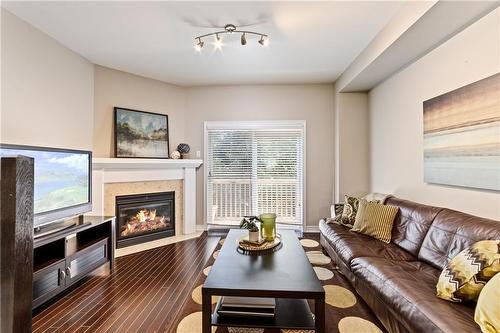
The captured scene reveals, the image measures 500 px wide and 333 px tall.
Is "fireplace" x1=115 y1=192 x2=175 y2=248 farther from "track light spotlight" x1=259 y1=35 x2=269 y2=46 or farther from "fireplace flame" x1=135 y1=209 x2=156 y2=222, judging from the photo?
"track light spotlight" x1=259 y1=35 x2=269 y2=46

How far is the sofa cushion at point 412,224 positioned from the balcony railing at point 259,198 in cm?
190

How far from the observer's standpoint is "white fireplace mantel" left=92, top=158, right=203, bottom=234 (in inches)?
134

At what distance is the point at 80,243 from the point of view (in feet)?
8.74

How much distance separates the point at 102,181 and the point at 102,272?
122 centimetres

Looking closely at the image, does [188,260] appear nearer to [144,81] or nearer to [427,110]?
[144,81]

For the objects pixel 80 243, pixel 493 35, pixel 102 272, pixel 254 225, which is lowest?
pixel 102 272

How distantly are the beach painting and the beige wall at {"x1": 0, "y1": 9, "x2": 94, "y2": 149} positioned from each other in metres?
4.02

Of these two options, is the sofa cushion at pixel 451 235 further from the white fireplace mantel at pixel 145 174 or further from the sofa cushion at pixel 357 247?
the white fireplace mantel at pixel 145 174

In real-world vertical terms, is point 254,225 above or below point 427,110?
below

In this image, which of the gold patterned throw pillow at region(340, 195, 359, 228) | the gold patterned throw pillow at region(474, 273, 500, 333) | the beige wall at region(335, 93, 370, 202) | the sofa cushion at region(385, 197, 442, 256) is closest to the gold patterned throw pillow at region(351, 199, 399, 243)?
the sofa cushion at region(385, 197, 442, 256)

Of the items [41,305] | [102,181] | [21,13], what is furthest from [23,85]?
[41,305]

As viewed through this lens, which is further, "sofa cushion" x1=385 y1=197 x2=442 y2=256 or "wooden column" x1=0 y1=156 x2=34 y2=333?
"sofa cushion" x1=385 y1=197 x2=442 y2=256

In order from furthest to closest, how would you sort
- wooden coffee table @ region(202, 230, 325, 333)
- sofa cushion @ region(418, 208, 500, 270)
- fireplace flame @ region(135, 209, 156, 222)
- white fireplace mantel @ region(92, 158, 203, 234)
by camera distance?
fireplace flame @ region(135, 209, 156, 222) < white fireplace mantel @ region(92, 158, 203, 234) < sofa cushion @ region(418, 208, 500, 270) < wooden coffee table @ region(202, 230, 325, 333)

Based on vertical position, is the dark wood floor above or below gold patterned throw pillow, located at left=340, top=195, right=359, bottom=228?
below
